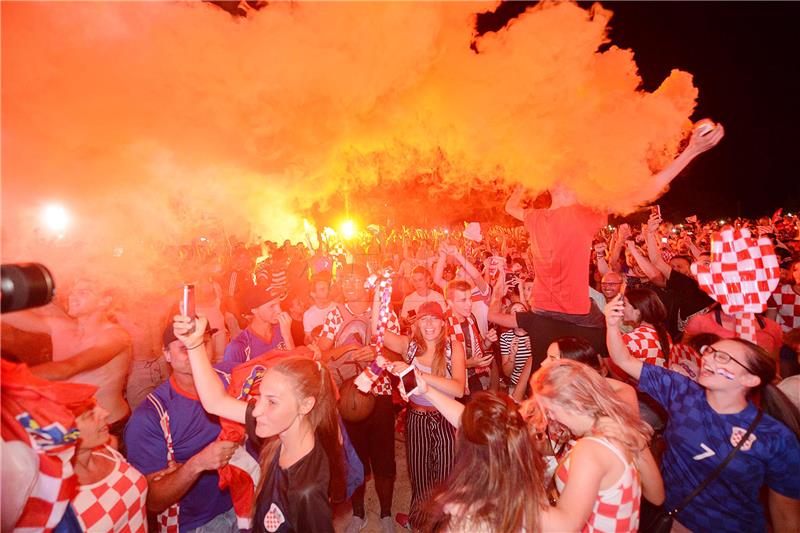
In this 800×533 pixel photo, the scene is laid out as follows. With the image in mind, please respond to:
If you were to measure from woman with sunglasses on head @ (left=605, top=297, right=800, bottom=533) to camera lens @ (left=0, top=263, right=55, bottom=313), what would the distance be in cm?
394

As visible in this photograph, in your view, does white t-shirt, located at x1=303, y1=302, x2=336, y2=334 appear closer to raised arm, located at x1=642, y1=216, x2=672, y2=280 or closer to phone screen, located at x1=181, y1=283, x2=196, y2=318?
phone screen, located at x1=181, y1=283, x2=196, y2=318

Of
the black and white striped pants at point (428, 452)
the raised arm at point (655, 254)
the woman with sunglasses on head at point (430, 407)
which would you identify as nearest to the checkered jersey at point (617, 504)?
the woman with sunglasses on head at point (430, 407)

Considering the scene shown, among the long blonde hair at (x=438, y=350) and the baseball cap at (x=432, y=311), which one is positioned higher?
the baseball cap at (x=432, y=311)

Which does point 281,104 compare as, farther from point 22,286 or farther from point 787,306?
point 787,306

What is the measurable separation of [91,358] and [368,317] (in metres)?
3.15

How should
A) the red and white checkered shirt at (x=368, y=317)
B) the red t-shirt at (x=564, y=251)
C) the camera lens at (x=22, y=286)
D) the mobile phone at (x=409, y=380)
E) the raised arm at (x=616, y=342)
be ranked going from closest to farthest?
the camera lens at (x=22, y=286) → the mobile phone at (x=409, y=380) → the raised arm at (x=616, y=342) → the red t-shirt at (x=564, y=251) → the red and white checkered shirt at (x=368, y=317)

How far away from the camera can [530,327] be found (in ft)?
17.0

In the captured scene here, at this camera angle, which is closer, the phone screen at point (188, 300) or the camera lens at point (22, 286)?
the camera lens at point (22, 286)

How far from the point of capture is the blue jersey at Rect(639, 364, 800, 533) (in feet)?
9.78

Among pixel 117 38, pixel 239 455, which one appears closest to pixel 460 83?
pixel 117 38

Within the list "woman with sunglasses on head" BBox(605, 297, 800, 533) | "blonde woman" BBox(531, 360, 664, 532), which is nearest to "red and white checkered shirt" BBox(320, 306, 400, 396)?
"blonde woman" BBox(531, 360, 664, 532)

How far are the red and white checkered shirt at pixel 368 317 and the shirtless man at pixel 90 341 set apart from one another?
216cm

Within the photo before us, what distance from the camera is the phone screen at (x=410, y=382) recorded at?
3.41 m

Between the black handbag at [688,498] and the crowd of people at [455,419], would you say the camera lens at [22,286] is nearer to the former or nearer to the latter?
the crowd of people at [455,419]
